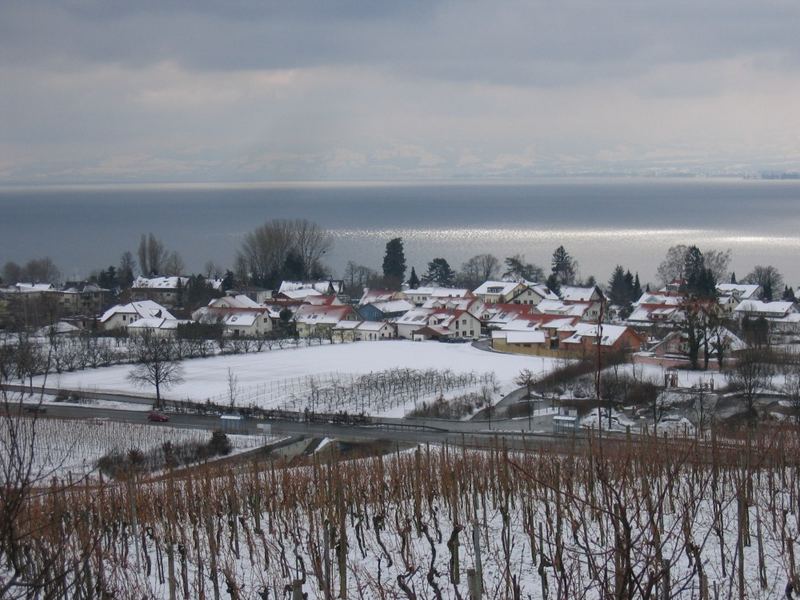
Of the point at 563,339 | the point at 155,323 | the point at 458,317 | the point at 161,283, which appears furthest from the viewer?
the point at 161,283

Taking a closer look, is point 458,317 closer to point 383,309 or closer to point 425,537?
point 383,309

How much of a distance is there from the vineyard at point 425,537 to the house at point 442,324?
74.4 ft

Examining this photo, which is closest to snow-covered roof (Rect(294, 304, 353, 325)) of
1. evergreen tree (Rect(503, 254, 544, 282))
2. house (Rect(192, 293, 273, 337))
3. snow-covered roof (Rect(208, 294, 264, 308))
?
house (Rect(192, 293, 273, 337))

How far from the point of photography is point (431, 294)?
4212 cm

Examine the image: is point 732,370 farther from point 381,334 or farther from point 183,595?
point 183,595

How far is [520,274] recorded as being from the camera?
4975 cm

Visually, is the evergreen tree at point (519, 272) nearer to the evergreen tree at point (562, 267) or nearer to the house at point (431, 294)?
the evergreen tree at point (562, 267)

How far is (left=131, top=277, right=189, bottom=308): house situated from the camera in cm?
4428

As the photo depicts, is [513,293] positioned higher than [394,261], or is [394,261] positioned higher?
[394,261]

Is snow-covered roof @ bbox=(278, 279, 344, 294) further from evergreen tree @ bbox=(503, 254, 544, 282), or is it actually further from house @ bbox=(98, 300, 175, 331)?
evergreen tree @ bbox=(503, 254, 544, 282)

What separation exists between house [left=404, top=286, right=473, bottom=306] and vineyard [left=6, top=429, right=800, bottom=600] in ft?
99.2

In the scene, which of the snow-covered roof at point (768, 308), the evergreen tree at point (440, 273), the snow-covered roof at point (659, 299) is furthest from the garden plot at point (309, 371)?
the evergreen tree at point (440, 273)

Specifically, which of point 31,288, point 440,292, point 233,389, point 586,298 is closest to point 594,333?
point 233,389

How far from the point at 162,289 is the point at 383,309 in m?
13.8
